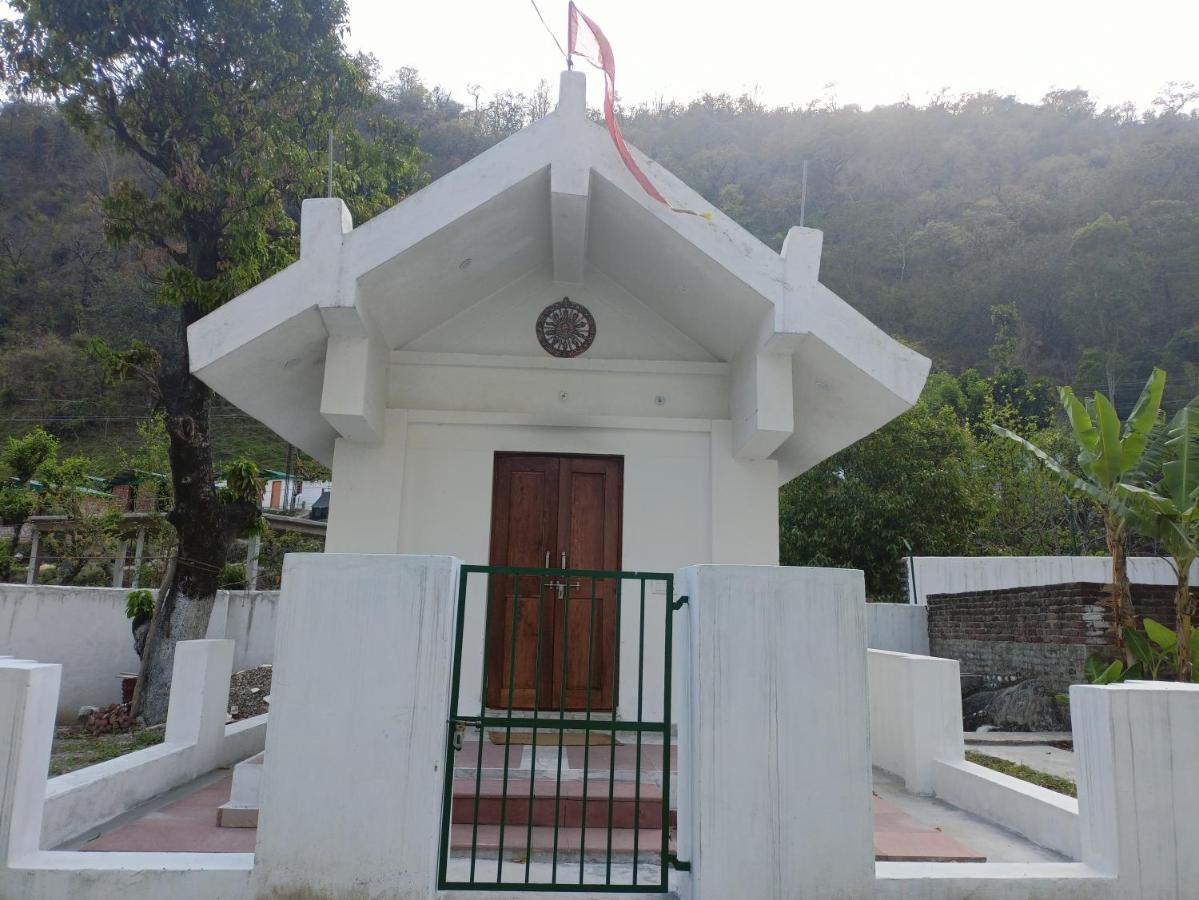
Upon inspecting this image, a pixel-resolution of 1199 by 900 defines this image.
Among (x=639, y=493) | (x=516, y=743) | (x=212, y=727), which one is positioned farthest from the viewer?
(x=639, y=493)

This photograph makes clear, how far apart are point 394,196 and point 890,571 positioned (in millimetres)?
12889

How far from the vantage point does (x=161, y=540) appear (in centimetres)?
1823

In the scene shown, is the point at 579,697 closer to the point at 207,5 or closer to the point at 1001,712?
the point at 1001,712

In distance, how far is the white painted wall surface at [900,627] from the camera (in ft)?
50.2

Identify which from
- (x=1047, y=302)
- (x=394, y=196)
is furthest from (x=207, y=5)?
(x=1047, y=302)

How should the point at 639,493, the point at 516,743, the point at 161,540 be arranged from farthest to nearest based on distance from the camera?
the point at 161,540
the point at 639,493
the point at 516,743

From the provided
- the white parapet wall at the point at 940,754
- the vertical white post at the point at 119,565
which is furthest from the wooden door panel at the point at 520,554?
the vertical white post at the point at 119,565

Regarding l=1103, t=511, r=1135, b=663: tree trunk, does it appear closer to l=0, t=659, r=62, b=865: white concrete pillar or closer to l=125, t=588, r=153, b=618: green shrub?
l=0, t=659, r=62, b=865: white concrete pillar

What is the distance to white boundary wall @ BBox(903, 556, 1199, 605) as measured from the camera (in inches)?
650

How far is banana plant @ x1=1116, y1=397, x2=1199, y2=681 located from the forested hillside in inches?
869

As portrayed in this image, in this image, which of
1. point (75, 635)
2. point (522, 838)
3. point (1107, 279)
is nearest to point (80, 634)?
point (75, 635)

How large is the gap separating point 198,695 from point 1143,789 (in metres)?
6.27

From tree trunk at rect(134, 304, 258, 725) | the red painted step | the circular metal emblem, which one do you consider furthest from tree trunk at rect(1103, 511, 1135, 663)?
tree trunk at rect(134, 304, 258, 725)

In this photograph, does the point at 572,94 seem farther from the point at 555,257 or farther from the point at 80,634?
the point at 80,634
